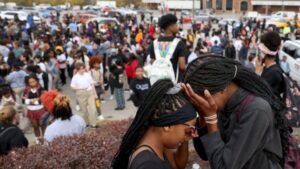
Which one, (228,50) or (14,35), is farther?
(14,35)

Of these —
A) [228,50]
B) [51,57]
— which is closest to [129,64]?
[51,57]

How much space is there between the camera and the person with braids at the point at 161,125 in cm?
204

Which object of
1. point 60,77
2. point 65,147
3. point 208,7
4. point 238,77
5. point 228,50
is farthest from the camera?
point 208,7

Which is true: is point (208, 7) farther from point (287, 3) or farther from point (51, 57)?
point (51, 57)

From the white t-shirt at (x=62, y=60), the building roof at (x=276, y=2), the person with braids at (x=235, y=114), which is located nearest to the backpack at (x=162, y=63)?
the person with braids at (x=235, y=114)

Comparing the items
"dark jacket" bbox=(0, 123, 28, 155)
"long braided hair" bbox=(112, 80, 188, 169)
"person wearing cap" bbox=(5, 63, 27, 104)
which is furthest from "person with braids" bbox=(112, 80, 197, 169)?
"person wearing cap" bbox=(5, 63, 27, 104)

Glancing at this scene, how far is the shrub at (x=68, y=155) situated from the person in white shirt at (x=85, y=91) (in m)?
4.37

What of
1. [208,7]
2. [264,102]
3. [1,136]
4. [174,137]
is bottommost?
[208,7]

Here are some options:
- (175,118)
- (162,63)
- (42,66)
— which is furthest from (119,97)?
(175,118)

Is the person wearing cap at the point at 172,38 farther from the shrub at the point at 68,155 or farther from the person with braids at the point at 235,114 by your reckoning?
the person with braids at the point at 235,114

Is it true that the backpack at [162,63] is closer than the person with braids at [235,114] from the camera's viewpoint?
No

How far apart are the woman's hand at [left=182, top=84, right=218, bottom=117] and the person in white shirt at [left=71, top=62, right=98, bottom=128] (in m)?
6.92

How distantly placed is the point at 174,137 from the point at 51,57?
10176 millimetres

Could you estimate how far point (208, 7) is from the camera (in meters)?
80.1
